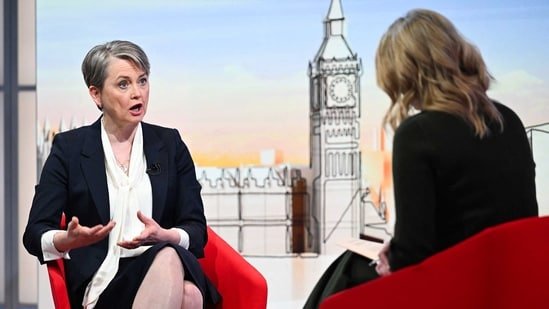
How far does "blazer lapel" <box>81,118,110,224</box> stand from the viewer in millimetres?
2527

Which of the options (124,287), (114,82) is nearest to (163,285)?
(124,287)

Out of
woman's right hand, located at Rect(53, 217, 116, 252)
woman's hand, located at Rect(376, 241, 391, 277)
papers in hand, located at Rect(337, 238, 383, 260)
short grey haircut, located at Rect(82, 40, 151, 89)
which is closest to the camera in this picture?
woman's hand, located at Rect(376, 241, 391, 277)

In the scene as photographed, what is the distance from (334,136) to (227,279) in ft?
4.46

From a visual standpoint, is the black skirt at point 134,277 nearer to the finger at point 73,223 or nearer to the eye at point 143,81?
the finger at point 73,223

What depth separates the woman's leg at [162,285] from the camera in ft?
7.43

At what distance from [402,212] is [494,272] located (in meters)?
0.28

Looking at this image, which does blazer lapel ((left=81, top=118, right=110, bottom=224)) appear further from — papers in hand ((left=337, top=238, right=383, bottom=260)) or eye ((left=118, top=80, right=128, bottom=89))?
papers in hand ((left=337, top=238, right=383, bottom=260))

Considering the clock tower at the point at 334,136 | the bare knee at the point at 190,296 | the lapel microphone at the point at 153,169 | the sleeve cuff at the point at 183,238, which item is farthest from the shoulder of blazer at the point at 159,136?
the clock tower at the point at 334,136

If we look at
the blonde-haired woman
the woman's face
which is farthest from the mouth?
the blonde-haired woman

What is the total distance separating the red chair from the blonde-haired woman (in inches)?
2.1

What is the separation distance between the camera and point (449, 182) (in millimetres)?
1766

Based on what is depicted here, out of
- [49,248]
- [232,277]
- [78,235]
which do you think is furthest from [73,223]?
[232,277]

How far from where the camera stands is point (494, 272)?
1790 mm

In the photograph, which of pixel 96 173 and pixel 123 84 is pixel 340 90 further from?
pixel 96 173
